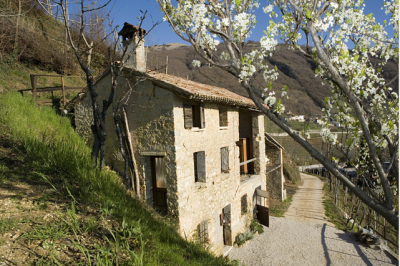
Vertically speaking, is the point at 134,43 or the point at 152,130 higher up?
the point at 134,43

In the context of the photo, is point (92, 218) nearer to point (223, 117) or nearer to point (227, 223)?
point (223, 117)

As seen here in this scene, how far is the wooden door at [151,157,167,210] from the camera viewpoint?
28.9 feet

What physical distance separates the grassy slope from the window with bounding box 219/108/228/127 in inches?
222

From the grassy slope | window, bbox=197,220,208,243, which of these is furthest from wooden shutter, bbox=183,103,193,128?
window, bbox=197,220,208,243

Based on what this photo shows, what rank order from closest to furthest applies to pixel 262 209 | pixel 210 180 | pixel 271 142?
1. pixel 210 180
2. pixel 262 209
3. pixel 271 142

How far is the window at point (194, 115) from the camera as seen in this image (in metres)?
8.00

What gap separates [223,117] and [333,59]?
6.82 m

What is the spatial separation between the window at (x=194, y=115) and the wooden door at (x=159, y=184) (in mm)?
1751

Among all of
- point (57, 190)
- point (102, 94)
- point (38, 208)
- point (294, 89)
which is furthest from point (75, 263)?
point (294, 89)

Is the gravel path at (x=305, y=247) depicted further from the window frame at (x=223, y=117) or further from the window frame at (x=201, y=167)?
the window frame at (x=223, y=117)

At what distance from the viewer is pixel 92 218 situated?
406cm

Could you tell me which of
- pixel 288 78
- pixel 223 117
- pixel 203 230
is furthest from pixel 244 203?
pixel 288 78

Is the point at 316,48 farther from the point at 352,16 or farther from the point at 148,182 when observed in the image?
the point at 148,182

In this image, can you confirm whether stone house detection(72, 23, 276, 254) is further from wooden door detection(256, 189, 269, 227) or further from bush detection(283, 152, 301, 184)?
bush detection(283, 152, 301, 184)
